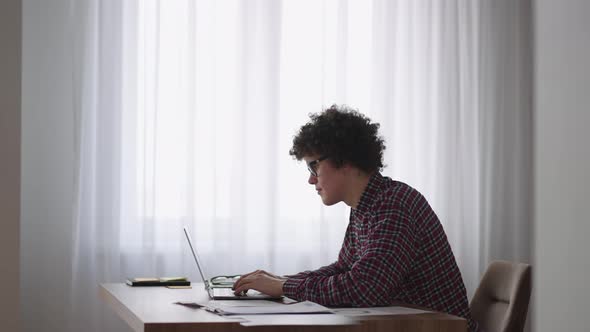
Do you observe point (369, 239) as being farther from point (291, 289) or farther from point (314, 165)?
point (314, 165)

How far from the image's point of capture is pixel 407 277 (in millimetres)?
2125

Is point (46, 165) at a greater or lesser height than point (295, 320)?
greater

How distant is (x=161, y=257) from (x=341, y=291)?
211 cm

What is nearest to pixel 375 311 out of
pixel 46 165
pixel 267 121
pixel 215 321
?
pixel 215 321

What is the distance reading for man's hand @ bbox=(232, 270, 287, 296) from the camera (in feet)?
6.59

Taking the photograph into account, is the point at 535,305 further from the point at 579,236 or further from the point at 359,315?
the point at 359,315

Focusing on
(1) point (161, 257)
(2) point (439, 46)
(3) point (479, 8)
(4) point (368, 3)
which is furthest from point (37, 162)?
(3) point (479, 8)

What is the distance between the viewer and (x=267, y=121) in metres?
4.02

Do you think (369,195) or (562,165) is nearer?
(369,195)

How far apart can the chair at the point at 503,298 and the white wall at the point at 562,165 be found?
160 centimetres

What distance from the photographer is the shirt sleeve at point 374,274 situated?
191 centimetres

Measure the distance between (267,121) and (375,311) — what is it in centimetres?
230

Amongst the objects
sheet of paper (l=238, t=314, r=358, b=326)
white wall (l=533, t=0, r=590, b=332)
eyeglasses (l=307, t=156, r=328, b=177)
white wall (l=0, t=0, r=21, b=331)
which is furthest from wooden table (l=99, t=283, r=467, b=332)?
white wall (l=533, t=0, r=590, b=332)

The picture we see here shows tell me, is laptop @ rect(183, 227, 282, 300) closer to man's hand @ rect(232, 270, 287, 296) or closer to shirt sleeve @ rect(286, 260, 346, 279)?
man's hand @ rect(232, 270, 287, 296)
